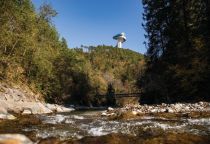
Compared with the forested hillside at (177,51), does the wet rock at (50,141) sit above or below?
below

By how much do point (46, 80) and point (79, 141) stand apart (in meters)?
40.7

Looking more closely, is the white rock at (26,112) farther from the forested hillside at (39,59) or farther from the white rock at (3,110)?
the forested hillside at (39,59)

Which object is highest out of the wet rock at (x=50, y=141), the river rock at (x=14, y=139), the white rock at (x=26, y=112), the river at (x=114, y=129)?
the white rock at (x=26, y=112)

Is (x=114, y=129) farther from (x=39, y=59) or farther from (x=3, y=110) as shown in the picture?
(x=39, y=59)

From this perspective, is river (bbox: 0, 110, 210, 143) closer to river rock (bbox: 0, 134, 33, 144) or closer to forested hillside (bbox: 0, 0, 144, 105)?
river rock (bbox: 0, 134, 33, 144)

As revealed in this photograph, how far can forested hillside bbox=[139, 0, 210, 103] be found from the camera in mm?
36625

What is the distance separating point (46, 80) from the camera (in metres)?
53.7

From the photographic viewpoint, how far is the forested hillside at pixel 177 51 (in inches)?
1442

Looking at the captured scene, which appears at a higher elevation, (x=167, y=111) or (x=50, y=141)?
(x=167, y=111)

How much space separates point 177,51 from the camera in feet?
131

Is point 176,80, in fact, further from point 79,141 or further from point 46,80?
point 79,141

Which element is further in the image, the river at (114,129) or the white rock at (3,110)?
the white rock at (3,110)

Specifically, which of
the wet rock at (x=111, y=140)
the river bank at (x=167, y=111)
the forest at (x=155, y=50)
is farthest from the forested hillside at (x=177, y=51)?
the wet rock at (x=111, y=140)

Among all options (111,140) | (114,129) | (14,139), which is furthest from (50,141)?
(114,129)
